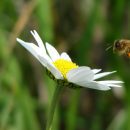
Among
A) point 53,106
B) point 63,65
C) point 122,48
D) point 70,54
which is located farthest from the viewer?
point 70,54

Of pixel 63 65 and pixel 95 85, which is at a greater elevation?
pixel 63 65

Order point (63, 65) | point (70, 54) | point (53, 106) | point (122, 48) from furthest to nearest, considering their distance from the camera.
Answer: point (70, 54)
point (122, 48)
point (63, 65)
point (53, 106)

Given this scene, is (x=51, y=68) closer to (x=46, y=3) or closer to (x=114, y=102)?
(x=46, y=3)

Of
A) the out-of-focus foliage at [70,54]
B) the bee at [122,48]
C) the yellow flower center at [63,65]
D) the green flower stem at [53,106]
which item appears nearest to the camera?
the green flower stem at [53,106]

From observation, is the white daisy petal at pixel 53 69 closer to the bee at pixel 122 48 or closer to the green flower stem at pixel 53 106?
the green flower stem at pixel 53 106

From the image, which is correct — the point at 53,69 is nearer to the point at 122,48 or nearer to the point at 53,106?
the point at 53,106

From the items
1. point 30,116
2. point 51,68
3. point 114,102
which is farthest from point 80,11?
point 51,68

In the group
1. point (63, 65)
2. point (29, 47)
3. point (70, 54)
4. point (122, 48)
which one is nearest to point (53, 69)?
point (29, 47)

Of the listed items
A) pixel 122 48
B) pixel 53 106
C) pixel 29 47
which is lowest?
pixel 53 106

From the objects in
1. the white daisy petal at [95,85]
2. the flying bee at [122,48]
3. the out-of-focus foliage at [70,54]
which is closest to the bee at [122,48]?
the flying bee at [122,48]
